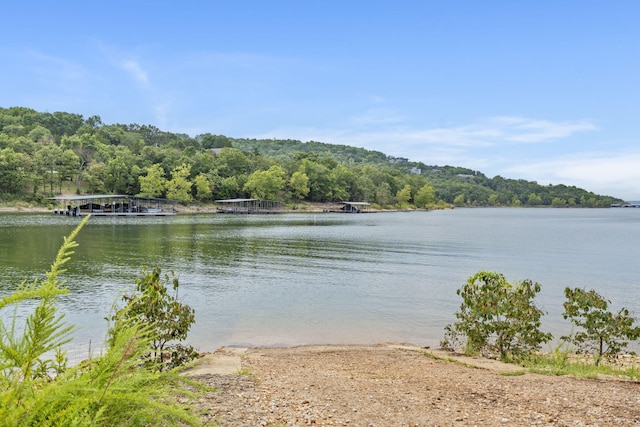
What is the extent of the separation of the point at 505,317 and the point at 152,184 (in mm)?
109771

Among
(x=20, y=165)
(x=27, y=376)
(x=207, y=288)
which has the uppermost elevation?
(x=20, y=165)

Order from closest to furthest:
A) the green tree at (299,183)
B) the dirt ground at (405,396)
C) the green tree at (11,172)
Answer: the dirt ground at (405,396)
the green tree at (11,172)
the green tree at (299,183)

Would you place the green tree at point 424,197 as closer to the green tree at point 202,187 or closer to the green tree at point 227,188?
the green tree at point 227,188

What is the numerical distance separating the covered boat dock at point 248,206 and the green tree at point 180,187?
838 cm

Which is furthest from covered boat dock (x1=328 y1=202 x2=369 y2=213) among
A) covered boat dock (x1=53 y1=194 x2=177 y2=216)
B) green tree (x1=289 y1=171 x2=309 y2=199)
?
covered boat dock (x1=53 y1=194 x2=177 y2=216)

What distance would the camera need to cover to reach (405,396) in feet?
23.4

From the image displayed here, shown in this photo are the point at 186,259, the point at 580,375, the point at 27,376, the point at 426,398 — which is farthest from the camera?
the point at 186,259

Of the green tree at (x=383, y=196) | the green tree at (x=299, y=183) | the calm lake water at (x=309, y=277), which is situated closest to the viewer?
the calm lake water at (x=309, y=277)

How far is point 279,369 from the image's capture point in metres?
9.38

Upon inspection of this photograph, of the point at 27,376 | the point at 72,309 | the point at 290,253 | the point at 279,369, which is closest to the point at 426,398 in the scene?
the point at 279,369

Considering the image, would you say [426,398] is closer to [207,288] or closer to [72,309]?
[72,309]

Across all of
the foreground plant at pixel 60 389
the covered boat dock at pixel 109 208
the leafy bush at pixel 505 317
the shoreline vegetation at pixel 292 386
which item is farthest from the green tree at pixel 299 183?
the foreground plant at pixel 60 389

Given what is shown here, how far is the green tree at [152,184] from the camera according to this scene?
10956 cm

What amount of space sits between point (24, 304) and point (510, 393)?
16037 mm
